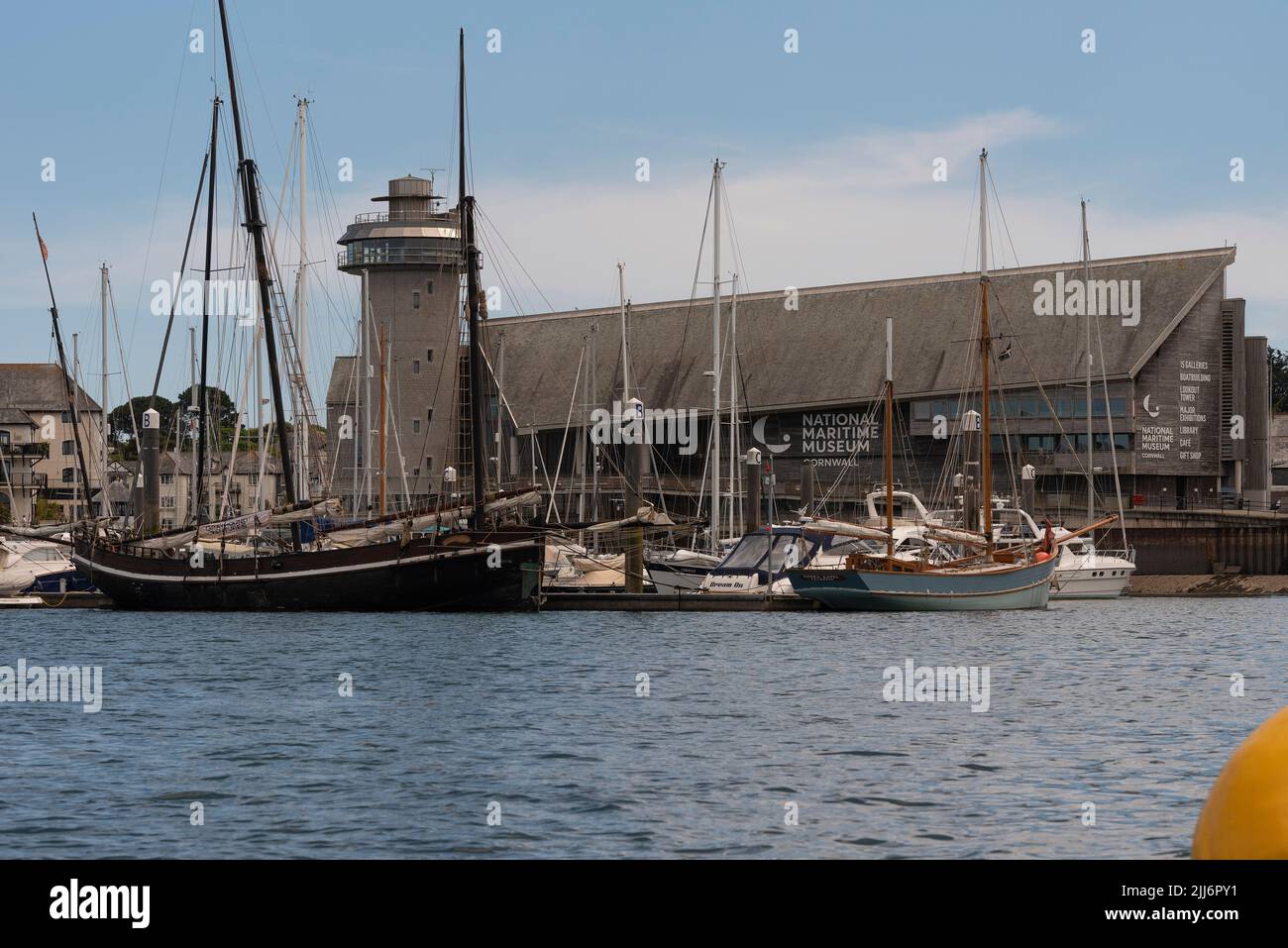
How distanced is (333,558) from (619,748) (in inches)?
1212

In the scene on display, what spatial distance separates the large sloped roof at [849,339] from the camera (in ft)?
254

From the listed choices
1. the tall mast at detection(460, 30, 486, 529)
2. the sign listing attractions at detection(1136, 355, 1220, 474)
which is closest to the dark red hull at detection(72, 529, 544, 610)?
the tall mast at detection(460, 30, 486, 529)

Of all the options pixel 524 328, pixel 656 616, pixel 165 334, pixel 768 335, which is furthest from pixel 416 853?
pixel 524 328

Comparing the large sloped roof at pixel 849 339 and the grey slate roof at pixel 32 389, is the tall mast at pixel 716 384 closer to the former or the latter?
the large sloped roof at pixel 849 339

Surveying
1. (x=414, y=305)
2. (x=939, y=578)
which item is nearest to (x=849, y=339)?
(x=414, y=305)

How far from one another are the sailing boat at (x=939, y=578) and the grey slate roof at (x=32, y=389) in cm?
7566

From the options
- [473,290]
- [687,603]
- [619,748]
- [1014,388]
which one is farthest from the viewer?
[1014,388]

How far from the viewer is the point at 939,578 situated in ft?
165

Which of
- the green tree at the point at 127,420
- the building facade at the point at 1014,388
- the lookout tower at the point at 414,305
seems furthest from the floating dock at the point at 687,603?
the green tree at the point at 127,420

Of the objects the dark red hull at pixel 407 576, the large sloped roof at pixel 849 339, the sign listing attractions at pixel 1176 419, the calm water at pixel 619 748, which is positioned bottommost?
the calm water at pixel 619 748

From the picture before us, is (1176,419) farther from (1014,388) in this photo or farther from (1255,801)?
(1255,801)
